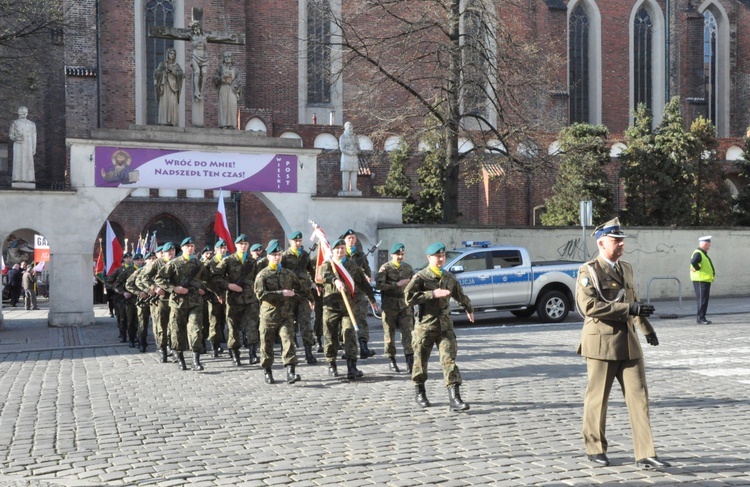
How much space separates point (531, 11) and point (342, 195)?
20.0m

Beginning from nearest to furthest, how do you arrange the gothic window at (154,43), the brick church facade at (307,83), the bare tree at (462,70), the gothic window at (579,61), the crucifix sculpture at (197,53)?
1. the crucifix sculpture at (197,53)
2. the bare tree at (462,70)
3. the brick church facade at (307,83)
4. the gothic window at (154,43)
5. the gothic window at (579,61)

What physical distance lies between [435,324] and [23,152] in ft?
48.4

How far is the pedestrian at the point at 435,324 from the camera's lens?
357 inches

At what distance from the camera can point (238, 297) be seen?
13594 mm

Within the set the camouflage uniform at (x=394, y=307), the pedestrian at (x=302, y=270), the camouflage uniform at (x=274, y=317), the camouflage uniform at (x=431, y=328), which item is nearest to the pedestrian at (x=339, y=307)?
the camouflage uniform at (x=394, y=307)

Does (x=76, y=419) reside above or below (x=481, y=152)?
below

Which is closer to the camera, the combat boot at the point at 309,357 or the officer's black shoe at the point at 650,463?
the officer's black shoe at the point at 650,463

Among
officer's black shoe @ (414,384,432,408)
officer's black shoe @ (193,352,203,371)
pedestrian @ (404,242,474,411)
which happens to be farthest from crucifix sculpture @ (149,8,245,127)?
officer's black shoe @ (414,384,432,408)

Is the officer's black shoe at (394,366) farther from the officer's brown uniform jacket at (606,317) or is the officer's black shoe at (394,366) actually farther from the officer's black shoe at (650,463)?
the officer's black shoe at (650,463)

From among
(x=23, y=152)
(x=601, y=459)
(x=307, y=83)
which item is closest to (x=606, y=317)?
(x=601, y=459)

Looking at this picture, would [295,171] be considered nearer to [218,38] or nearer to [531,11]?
[218,38]

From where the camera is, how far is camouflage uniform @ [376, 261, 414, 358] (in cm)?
1182

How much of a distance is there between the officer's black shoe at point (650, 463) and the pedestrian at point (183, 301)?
764 centimetres

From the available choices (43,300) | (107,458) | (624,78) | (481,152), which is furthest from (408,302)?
(624,78)
